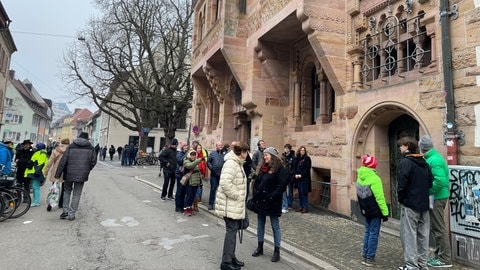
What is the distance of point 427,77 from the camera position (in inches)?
245

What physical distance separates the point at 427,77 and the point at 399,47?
4.05ft

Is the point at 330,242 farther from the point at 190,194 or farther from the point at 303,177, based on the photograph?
the point at 190,194

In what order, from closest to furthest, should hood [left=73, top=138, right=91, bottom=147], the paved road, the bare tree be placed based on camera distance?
1. the paved road
2. hood [left=73, top=138, right=91, bottom=147]
3. the bare tree

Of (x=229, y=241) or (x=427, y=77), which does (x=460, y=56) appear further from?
(x=229, y=241)

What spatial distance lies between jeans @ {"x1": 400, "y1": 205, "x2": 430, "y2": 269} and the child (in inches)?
12.1

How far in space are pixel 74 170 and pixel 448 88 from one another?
741 centimetres

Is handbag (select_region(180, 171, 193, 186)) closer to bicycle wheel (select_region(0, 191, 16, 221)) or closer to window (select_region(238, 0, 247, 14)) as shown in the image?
bicycle wheel (select_region(0, 191, 16, 221))

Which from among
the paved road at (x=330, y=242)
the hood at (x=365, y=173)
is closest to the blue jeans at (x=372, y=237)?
the paved road at (x=330, y=242)

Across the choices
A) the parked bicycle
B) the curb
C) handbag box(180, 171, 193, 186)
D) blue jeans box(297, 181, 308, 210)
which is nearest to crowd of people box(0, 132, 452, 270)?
the curb

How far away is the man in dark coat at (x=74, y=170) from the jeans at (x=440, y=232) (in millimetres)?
6585

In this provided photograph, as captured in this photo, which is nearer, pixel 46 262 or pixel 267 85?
pixel 46 262

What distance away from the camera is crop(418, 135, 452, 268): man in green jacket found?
15.8ft

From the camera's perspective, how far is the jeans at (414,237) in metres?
4.42

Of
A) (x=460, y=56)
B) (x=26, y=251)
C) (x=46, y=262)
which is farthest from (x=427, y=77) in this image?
(x=26, y=251)
